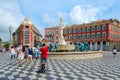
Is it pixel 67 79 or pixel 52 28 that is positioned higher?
pixel 52 28

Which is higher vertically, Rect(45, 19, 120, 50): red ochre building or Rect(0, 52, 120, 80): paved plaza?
Rect(45, 19, 120, 50): red ochre building

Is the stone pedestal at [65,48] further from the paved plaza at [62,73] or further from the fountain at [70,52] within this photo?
the paved plaza at [62,73]

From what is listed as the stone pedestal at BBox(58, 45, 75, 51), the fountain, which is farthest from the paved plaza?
the stone pedestal at BBox(58, 45, 75, 51)

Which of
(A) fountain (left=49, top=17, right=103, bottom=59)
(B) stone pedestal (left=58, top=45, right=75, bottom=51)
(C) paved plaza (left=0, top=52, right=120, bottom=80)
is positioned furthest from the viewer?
(B) stone pedestal (left=58, top=45, right=75, bottom=51)

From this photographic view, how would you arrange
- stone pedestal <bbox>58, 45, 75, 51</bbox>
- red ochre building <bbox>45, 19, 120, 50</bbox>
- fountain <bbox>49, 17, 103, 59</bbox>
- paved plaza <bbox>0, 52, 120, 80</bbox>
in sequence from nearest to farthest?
paved plaza <bbox>0, 52, 120, 80</bbox>
fountain <bbox>49, 17, 103, 59</bbox>
stone pedestal <bbox>58, 45, 75, 51</bbox>
red ochre building <bbox>45, 19, 120, 50</bbox>

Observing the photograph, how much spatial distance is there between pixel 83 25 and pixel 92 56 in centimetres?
5035

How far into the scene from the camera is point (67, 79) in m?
9.75

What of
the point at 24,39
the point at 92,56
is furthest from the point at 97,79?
the point at 24,39

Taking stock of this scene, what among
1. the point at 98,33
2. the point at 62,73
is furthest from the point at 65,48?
the point at 98,33

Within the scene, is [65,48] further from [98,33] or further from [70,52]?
[98,33]

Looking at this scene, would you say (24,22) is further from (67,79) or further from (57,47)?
(67,79)

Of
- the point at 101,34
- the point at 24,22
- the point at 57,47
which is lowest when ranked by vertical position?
the point at 57,47

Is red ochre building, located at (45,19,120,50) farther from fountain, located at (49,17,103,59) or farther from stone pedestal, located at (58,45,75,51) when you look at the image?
stone pedestal, located at (58,45,75,51)

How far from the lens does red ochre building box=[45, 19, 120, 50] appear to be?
220 feet
